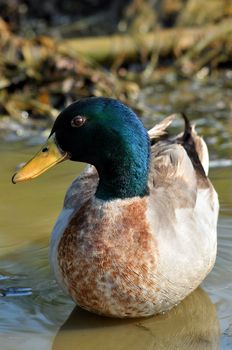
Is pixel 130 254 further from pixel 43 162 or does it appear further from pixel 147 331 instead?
pixel 43 162

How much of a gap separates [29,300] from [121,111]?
1.15 meters

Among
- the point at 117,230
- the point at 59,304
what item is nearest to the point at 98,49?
the point at 59,304

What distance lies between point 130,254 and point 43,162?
25.3 inches

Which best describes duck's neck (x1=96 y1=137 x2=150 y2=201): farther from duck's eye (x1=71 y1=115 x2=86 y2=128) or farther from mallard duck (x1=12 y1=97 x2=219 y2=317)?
duck's eye (x1=71 y1=115 x2=86 y2=128)

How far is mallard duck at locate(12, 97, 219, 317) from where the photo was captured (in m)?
4.25

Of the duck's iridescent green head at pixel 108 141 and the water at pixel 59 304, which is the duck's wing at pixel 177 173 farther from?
the water at pixel 59 304

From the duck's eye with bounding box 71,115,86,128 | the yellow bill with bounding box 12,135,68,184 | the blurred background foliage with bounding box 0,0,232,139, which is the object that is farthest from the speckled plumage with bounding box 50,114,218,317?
the blurred background foliage with bounding box 0,0,232,139

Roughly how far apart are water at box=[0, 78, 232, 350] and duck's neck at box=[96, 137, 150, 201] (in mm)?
660

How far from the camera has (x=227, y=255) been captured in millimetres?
5203

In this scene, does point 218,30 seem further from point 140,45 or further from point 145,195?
point 145,195

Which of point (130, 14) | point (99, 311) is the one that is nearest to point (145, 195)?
point (99, 311)

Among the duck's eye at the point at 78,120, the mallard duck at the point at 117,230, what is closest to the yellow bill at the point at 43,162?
the mallard duck at the point at 117,230

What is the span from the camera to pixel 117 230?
14.1 ft

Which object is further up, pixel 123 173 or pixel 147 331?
pixel 123 173
